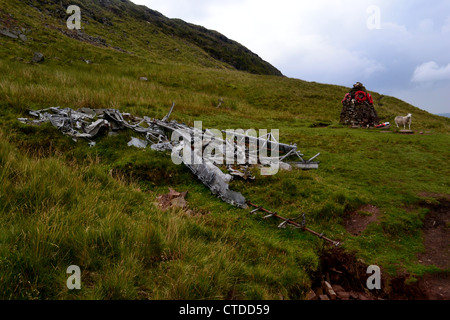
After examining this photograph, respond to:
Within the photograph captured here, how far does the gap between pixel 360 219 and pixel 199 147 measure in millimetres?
5098

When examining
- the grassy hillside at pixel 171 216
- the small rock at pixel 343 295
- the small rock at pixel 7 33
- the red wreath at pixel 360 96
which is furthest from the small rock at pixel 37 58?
the red wreath at pixel 360 96

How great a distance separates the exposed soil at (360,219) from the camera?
17.4ft

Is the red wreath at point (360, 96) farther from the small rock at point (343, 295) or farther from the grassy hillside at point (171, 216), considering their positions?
the small rock at point (343, 295)

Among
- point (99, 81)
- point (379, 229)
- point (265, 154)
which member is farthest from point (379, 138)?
point (99, 81)

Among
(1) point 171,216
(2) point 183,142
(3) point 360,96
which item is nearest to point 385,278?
(1) point 171,216

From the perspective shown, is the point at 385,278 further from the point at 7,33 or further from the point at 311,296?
the point at 7,33

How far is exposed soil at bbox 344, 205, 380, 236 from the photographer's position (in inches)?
209

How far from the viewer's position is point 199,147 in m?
7.89

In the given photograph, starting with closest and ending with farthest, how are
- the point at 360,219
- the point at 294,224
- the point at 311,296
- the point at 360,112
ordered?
the point at 311,296 → the point at 294,224 → the point at 360,219 → the point at 360,112

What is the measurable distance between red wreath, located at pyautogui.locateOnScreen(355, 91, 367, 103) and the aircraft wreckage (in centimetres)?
1290

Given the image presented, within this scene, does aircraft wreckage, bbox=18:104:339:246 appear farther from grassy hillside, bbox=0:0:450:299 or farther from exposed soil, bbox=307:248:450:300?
exposed soil, bbox=307:248:450:300

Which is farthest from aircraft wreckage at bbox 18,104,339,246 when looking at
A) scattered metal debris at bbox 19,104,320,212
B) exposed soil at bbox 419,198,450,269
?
exposed soil at bbox 419,198,450,269

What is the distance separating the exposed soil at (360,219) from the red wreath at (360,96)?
15.3m

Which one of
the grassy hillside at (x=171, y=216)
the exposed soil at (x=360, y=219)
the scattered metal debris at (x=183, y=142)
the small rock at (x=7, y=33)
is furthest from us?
the small rock at (x=7, y=33)
